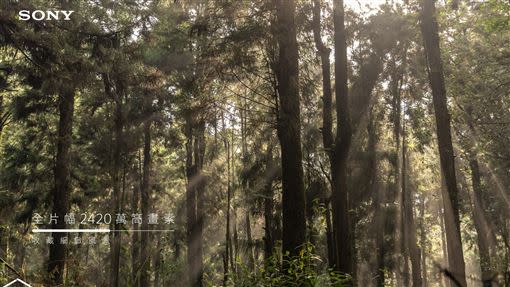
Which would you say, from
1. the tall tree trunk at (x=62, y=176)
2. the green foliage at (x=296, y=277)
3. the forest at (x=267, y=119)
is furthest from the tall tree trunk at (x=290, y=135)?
the tall tree trunk at (x=62, y=176)

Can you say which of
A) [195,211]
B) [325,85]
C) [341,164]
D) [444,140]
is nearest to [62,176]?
[195,211]

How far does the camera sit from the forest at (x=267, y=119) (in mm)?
9477

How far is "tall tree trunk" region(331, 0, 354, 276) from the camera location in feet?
33.7

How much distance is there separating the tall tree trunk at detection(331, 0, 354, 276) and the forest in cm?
4

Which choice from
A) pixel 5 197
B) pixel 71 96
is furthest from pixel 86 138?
pixel 71 96

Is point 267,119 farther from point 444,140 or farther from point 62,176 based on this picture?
point 62,176

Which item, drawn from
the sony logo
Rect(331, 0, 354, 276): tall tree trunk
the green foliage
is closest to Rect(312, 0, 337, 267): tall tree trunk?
Rect(331, 0, 354, 276): tall tree trunk

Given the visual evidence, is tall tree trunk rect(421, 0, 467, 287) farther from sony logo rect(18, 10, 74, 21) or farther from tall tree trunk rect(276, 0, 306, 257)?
sony logo rect(18, 10, 74, 21)

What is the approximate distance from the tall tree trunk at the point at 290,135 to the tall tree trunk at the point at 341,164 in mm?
1643

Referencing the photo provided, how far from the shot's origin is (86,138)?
77.5ft

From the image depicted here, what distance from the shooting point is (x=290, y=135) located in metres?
9.20

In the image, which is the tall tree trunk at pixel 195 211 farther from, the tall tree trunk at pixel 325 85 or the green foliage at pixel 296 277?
the green foliage at pixel 296 277

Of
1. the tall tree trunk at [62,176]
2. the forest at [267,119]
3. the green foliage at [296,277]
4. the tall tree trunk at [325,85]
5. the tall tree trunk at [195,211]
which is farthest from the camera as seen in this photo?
the tall tree trunk at [195,211]

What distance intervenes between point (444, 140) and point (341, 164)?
2781mm
